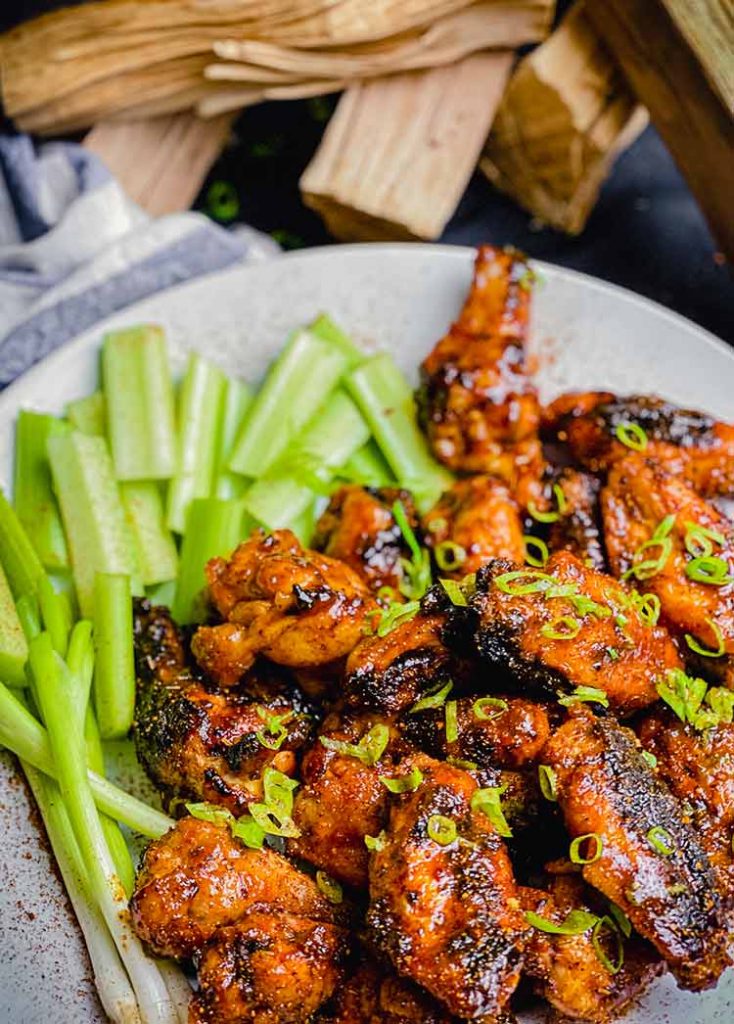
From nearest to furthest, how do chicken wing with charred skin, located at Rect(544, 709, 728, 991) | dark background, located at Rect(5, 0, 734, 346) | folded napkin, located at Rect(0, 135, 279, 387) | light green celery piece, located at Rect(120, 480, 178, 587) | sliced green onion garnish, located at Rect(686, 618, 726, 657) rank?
chicken wing with charred skin, located at Rect(544, 709, 728, 991) < sliced green onion garnish, located at Rect(686, 618, 726, 657) < light green celery piece, located at Rect(120, 480, 178, 587) < folded napkin, located at Rect(0, 135, 279, 387) < dark background, located at Rect(5, 0, 734, 346)

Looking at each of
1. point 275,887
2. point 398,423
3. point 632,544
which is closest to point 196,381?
point 398,423

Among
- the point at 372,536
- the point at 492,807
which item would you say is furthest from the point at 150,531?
the point at 492,807

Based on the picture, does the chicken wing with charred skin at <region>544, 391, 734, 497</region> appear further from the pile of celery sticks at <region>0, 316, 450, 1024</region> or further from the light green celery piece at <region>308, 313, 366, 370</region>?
the light green celery piece at <region>308, 313, 366, 370</region>

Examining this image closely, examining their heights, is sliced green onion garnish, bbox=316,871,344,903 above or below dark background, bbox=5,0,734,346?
below

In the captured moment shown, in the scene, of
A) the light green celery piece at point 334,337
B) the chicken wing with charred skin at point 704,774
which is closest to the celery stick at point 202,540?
the light green celery piece at point 334,337

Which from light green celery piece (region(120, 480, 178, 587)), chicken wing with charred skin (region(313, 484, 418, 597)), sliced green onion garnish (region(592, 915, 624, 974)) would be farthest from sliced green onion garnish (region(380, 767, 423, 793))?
light green celery piece (region(120, 480, 178, 587))

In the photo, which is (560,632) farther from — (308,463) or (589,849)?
(308,463)
